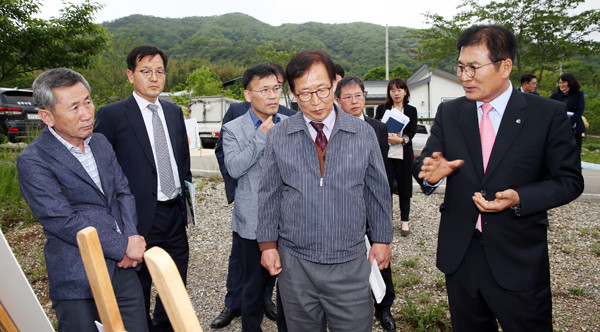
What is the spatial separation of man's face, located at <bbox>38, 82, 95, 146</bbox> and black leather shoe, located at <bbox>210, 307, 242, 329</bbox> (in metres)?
2.07

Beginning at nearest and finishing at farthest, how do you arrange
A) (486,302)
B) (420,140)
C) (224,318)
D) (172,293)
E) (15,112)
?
(172,293), (486,302), (224,318), (15,112), (420,140)

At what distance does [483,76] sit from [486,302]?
122 centimetres

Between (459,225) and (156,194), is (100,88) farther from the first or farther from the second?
(459,225)

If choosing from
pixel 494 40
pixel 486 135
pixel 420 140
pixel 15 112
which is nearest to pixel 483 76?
pixel 494 40

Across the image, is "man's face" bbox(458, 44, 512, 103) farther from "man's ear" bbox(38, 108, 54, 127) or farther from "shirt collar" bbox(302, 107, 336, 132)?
"man's ear" bbox(38, 108, 54, 127)

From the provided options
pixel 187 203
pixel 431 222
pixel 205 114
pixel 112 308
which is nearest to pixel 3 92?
pixel 205 114

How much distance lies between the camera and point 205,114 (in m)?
18.8

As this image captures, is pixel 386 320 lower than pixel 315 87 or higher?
lower

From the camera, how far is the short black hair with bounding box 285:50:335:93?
7.04ft

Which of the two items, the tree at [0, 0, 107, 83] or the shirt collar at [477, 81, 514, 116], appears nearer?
the shirt collar at [477, 81, 514, 116]

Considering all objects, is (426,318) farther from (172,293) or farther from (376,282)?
(172,293)

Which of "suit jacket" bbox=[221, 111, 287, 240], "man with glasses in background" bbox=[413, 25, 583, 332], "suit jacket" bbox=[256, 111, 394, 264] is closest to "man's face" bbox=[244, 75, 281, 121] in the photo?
"suit jacket" bbox=[221, 111, 287, 240]

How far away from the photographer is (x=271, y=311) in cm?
357

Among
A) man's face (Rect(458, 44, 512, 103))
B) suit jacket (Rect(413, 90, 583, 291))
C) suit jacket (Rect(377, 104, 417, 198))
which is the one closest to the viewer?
suit jacket (Rect(413, 90, 583, 291))
